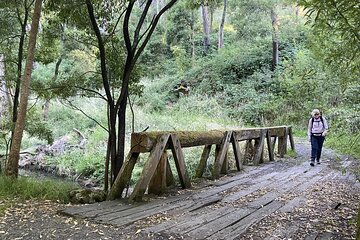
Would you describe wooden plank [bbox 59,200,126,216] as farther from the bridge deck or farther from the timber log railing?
the timber log railing

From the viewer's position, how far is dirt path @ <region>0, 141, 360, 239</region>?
3.80 metres

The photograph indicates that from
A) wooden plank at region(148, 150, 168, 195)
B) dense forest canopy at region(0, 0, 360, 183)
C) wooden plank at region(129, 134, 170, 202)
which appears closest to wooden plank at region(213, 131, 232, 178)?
wooden plank at region(148, 150, 168, 195)

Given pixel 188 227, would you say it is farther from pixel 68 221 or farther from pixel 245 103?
pixel 245 103

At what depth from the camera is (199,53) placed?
28.3 m

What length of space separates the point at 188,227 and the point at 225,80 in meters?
20.1

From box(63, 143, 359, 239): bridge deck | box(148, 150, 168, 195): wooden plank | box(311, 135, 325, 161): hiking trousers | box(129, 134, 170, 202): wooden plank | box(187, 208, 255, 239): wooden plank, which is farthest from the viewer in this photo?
box(311, 135, 325, 161): hiking trousers

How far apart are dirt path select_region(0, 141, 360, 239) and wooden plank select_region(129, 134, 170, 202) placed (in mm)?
225

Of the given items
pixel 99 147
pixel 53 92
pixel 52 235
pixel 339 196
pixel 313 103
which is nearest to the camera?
pixel 52 235

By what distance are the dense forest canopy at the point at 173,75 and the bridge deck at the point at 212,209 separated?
1.62 meters

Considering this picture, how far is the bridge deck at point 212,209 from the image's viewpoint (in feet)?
12.9

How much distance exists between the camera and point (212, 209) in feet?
15.8

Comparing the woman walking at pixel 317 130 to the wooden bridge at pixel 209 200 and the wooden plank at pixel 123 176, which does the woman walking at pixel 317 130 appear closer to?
the wooden bridge at pixel 209 200

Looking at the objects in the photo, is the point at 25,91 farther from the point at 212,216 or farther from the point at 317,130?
the point at 317,130

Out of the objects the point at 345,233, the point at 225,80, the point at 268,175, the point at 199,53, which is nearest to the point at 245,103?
the point at 225,80
